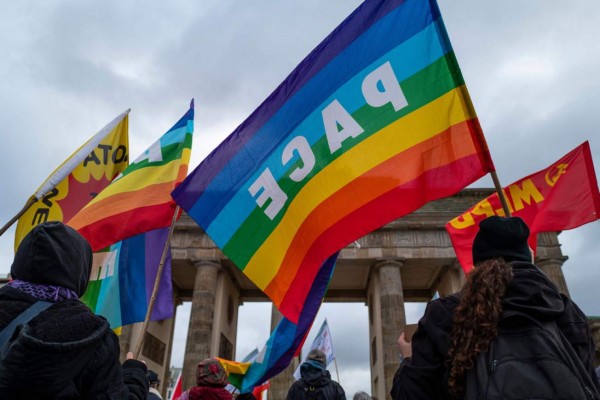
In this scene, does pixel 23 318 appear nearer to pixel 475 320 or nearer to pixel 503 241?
pixel 475 320

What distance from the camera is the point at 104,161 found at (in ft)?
22.5

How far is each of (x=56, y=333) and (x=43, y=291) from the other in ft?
1.14

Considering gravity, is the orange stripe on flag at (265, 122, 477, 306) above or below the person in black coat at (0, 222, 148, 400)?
above

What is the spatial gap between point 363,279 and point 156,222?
2197 centimetres

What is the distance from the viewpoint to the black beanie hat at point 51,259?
6.55ft

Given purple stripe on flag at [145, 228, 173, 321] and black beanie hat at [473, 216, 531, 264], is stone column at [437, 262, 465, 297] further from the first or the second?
black beanie hat at [473, 216, 531, 264]

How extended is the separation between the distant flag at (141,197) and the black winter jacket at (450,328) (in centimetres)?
444

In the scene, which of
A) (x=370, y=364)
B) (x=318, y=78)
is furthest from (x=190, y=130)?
(x=370, y=364)

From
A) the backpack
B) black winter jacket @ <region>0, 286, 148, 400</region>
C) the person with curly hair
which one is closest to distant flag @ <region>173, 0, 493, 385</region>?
the person with curly hair

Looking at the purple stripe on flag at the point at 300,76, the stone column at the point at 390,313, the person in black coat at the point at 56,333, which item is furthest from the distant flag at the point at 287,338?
the stone column at the point at 390,313

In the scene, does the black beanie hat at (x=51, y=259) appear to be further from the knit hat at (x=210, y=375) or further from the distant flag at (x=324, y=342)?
the distant flag at (x=324, y=342)

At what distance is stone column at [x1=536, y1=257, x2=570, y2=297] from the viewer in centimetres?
1995

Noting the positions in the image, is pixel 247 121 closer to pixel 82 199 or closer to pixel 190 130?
pixel 190 130

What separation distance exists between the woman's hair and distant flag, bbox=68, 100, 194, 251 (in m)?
4.62
